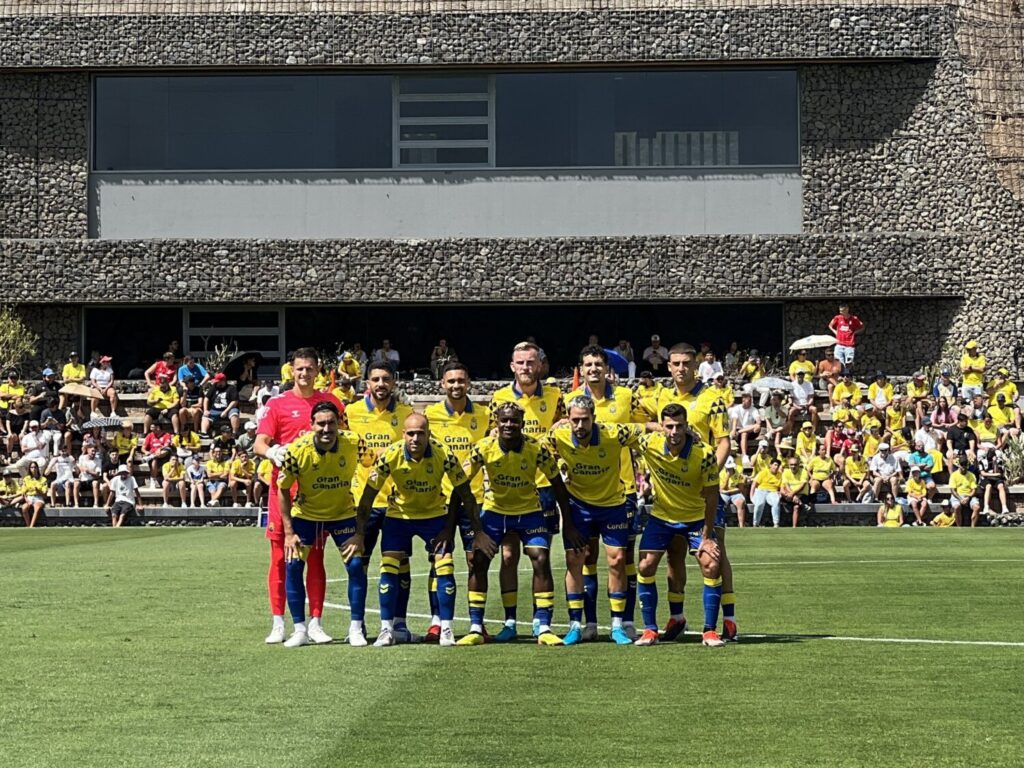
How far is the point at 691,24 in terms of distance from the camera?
4222cm

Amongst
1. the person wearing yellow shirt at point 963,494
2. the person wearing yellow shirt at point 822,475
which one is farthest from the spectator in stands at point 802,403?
the person wearing yellow shirt at point 963,494

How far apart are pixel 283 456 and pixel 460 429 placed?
146 centimetres

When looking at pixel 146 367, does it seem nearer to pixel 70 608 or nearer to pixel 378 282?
pixel 378 282

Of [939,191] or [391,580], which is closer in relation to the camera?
[391,580]

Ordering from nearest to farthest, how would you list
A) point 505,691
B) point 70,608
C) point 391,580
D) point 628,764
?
point 628,764
point 505,691
point 391,580
point 70,608

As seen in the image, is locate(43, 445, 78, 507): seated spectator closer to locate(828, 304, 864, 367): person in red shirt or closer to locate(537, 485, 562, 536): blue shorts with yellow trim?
locate(828, 304, 864, 367): person in red shirt

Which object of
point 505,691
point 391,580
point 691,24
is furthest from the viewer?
point 691,24

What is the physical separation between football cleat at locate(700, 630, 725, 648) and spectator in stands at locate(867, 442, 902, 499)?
2099cm

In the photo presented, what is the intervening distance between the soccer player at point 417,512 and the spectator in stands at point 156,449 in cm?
2317

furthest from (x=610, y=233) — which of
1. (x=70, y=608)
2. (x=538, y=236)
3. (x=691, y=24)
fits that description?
(x=70, y=608)

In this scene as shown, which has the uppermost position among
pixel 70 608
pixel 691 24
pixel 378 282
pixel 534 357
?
pixel 691 24

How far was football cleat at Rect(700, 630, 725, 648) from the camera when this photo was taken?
1203 centimetres

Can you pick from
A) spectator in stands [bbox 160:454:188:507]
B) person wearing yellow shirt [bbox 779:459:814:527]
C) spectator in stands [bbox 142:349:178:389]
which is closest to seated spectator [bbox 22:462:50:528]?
spectator in stands [bbox 160:454:188:507]

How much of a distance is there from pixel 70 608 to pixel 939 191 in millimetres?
31834
